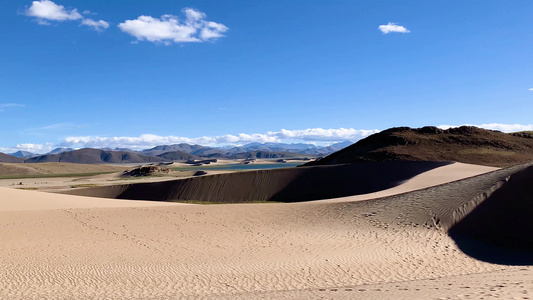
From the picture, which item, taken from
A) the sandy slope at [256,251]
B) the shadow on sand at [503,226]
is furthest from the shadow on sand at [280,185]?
the shadow on sand at [503,226]

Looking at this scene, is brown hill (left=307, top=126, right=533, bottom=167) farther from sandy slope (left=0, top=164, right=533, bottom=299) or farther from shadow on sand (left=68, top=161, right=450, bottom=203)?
sandy slope (left=0, top=164, right=533, bottom=299)

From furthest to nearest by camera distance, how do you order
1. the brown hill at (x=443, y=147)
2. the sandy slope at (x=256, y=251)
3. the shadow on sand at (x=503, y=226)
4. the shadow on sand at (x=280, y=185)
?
the brown hill at (x=443, y=147)
the shadow on sand at (x=280, y=185)
the shadow on sand at (x=503, y=226)
the sandy slope at (x=256, y=251)

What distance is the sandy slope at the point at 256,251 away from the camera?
318 inches

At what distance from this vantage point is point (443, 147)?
191ft

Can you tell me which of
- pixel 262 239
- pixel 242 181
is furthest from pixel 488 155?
pixel 262 239

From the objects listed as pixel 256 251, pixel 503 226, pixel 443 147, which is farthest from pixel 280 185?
pixel 443 147

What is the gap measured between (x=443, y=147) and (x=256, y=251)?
2091 inches

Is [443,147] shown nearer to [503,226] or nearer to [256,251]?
[503,226]

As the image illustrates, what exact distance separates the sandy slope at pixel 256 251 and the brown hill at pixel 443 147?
1469 inches

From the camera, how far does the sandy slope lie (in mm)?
8070

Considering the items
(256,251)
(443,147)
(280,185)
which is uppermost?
(443,147)

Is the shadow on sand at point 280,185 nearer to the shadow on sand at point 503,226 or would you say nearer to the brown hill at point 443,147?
the brown hill at point 443,147

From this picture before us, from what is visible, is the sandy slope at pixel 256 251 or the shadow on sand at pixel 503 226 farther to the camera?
the shadow on sand at pixel 503 226

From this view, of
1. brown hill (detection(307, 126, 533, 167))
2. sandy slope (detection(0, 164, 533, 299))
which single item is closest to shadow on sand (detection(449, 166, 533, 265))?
sandy slope (detection(0, 164, 533, 299))
